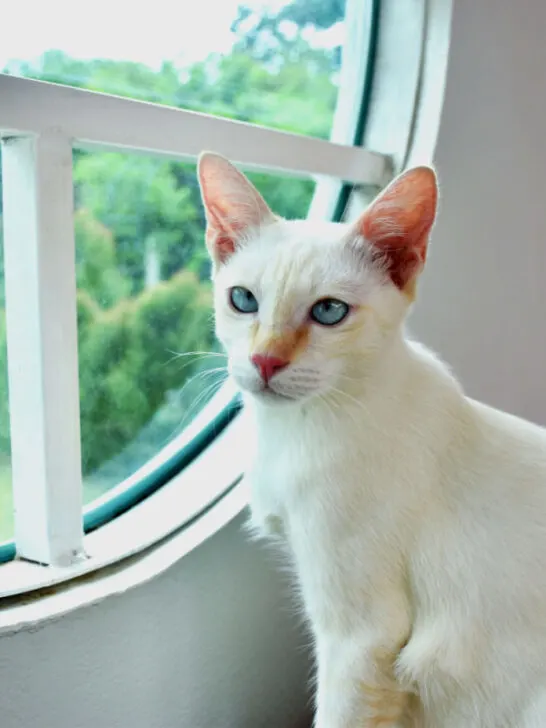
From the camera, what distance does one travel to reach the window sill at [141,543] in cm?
87

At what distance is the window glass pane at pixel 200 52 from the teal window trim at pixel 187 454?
0.06 meters

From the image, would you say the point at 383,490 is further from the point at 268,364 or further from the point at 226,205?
the point at 226,205

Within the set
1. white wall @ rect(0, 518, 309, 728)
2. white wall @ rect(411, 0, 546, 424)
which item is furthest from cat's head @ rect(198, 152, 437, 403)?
white wall @ rect(411, 0, 546, 424)

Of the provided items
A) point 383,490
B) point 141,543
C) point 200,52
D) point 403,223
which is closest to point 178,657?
point 141,543

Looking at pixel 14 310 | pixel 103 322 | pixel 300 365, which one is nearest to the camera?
pixel 300 365

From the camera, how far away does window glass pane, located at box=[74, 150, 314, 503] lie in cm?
103

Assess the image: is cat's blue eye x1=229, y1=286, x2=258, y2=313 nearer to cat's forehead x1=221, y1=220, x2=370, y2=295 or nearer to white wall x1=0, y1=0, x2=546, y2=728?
cat's forehead x1=221, y1=220, x2=370, y2=295

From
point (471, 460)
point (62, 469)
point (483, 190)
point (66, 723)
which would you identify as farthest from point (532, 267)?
point (66, 723)

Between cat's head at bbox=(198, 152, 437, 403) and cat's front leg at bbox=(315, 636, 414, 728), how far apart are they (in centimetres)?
27

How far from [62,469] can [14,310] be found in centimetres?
19

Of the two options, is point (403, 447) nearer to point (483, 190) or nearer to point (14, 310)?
point (14, 310)

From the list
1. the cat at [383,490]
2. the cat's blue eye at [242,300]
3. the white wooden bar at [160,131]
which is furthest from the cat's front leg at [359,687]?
the white wooden bar at [160,131]

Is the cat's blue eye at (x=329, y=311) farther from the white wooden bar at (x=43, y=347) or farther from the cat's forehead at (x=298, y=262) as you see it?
the white wooden bar at (x=43, y=347)

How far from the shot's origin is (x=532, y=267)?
1.46 m
